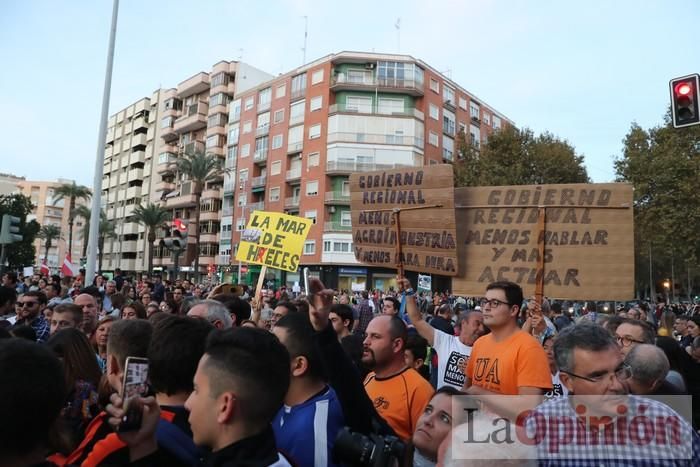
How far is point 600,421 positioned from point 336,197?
4162 centimetres

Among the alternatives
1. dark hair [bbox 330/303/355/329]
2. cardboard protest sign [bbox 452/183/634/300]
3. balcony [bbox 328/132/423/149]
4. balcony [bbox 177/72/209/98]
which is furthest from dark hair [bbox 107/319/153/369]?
balcony [bbox 177/72/209/98]

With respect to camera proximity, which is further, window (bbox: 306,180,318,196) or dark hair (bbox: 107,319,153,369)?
window (bbox: 306,180,318,196)

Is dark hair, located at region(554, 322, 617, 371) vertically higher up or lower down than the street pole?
lower down

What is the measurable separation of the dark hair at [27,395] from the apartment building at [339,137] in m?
39.3

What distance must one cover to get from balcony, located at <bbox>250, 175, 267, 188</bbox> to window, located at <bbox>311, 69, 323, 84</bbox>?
10032mm

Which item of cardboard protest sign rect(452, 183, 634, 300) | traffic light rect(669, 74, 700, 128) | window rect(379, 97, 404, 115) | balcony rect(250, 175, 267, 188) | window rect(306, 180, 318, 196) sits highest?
window rect(379, 97, 404, 115)

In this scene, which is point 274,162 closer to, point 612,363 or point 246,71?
point 246,71

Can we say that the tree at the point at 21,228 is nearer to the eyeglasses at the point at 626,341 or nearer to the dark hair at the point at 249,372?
the eyeglasses at the point at 626,341

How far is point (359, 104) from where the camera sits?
44250 mm

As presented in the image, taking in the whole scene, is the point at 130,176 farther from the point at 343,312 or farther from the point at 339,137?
the point at 343,312

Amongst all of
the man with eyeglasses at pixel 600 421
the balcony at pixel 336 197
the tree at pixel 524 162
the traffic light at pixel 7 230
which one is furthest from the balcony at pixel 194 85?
the man with eyeglasses at pixel 600 421

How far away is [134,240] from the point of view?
66375 mm

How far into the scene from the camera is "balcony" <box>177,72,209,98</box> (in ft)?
190

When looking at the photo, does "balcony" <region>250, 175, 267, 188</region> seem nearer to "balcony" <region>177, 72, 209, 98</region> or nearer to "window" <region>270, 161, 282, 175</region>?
"window" <region>270, 161, 282, 175</region>
